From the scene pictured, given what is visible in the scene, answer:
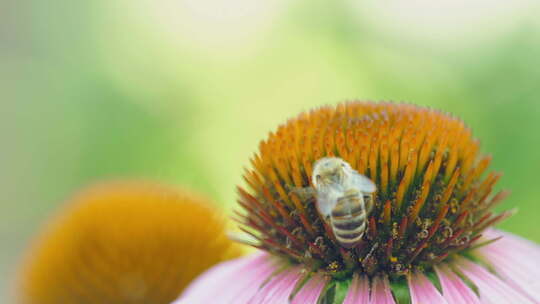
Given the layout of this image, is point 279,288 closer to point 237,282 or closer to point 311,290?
point 311,290

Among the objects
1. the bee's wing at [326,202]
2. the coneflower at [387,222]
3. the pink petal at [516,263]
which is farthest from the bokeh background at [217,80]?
the bee's wing at [326,202]

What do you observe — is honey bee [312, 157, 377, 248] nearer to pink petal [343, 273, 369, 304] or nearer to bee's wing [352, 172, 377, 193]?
bee's wing [352, 172, 377, 193]

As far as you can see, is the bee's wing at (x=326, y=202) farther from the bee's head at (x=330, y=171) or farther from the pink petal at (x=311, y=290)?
the pink petal at (x=311, y=290)

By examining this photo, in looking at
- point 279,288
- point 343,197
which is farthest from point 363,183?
point 279,288

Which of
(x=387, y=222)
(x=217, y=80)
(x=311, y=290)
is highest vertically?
(x=217, y=80)

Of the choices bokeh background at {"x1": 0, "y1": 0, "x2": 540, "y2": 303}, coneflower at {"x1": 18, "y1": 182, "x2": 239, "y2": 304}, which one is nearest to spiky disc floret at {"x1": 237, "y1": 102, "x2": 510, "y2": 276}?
coneflower at {"x1": 18, "y1": 182, "x2": 239, "y2": 304}

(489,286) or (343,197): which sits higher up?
(343,197)
